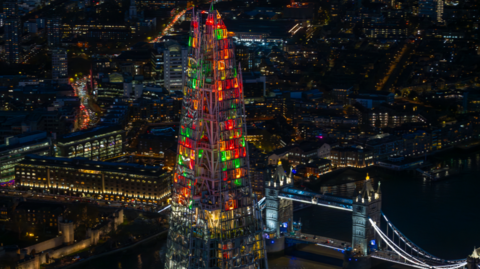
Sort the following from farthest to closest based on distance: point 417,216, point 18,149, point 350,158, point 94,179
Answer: point 350,158 < point 18,149 < point 94,179 < point 417,216

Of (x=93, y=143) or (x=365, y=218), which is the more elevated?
(x=93, y=143)

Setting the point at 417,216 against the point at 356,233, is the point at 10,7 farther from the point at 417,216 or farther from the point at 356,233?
the point at 356,233

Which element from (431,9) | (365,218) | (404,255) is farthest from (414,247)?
(431,9)

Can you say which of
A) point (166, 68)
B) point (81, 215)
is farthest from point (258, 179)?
point (166, 68)

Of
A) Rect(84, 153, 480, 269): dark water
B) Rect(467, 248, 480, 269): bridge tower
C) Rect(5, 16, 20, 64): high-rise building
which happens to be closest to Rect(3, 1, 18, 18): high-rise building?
Rect(5, 16, 20, 64): high-rise building

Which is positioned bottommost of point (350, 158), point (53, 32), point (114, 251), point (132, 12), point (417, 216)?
point (114, 251)

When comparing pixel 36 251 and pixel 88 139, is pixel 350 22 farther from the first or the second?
pixel 36 251

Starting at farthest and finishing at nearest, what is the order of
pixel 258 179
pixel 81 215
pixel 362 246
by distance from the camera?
pixel 258 179, pixel 81 215, pixel 362 246
